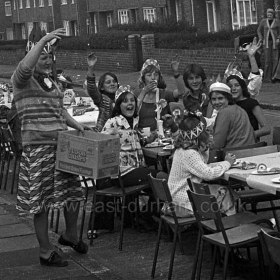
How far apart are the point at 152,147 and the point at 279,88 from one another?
1546cm

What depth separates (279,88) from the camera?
84.7 ft

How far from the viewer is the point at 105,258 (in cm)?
952

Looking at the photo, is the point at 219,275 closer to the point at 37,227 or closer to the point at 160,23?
the point at 37,227

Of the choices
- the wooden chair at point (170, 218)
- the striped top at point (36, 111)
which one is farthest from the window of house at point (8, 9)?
the wooden chair at point (170, 218)

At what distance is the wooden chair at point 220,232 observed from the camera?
25.1 feet

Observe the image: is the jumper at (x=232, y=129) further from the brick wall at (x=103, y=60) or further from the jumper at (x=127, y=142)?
the brick wall at (x=103, y=60)

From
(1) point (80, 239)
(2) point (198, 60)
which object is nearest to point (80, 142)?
(1) point (80, 239)

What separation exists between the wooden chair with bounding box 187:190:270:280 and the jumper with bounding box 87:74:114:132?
4.03 meters

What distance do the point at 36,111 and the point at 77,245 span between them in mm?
1405

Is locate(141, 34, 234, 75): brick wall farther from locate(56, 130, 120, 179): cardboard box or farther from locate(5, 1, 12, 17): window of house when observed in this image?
locate(5, 1, 12, 17): window of house

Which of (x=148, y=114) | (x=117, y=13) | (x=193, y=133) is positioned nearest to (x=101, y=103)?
(x=148, y=114)

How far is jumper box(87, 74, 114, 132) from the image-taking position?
1198 cm

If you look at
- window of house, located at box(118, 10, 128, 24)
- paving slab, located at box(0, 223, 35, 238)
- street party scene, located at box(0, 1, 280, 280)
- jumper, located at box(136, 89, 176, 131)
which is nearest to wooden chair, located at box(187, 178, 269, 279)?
street party scene, located at box(0, 1, 280, 280)

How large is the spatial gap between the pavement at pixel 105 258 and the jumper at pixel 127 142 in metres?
0.77
